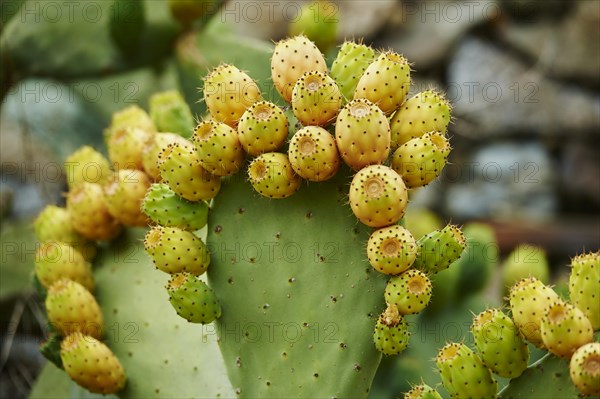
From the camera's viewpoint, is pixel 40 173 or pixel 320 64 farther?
pixel 40 173

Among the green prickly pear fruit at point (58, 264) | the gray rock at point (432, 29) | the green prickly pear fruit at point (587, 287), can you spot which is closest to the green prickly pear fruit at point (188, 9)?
the green prickly pear fruit at point (58, 264)

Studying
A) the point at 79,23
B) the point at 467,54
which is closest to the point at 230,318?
the point at 79,23

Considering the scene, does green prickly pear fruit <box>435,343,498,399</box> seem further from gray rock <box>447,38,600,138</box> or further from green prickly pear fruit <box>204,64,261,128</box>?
gray rock <box>447,38,600,138</box>

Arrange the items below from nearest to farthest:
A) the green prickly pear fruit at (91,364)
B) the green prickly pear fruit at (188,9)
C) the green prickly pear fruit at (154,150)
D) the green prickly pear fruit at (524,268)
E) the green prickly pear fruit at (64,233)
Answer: the green prickly pear fruit at (91,364)
the green prickly pear fruit at (154,150)
the green prickly pear fruit at (64,233)
the green prickly pear fruit at (524,268)
the green prickly pear fruit at (188,9)

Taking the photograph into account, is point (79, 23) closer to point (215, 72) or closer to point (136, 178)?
point (136, 178)

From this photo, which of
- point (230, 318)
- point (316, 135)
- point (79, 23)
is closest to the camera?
point (316, 135)

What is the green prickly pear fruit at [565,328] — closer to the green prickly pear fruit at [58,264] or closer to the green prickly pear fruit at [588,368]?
the green prickly pear fruit at [588,368]

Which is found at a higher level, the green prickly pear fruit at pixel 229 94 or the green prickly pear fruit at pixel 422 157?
the green prickly pear fruit at pixel 229 94

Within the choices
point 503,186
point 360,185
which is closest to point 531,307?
point 360,185
